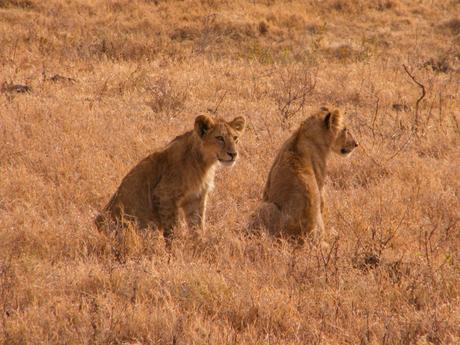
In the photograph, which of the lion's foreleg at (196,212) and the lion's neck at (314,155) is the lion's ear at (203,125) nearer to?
the lion's foreleg at (196,212)

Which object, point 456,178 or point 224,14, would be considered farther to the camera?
point 224,14

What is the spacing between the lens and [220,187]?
9.66 meters

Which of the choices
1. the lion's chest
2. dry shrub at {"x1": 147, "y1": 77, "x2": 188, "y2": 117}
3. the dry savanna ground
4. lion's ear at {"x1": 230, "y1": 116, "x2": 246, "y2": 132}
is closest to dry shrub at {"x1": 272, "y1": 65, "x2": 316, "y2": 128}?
the dry savanna ground

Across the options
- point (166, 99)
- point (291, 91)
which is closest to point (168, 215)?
point (166, 99)

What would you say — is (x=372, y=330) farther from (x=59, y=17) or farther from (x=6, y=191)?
(x=59, y=17)

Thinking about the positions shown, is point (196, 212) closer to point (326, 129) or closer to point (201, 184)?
point (201, 184)

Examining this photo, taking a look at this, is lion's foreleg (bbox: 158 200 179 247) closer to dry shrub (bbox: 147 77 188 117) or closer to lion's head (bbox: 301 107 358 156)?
lion's head (bbox: 301 107 358 156)

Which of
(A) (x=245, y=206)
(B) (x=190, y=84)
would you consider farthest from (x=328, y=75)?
(A) (x=245, y=206)

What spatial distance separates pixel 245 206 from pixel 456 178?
279 centimetres

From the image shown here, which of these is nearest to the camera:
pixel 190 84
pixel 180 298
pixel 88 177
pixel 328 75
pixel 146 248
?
pixel 180 298

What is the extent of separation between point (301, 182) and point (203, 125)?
3.50ft

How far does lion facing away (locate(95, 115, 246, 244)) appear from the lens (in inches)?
294

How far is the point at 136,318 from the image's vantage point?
561 cm

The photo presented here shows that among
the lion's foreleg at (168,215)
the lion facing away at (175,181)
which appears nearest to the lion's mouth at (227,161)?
the lion facing away at (175,181)
